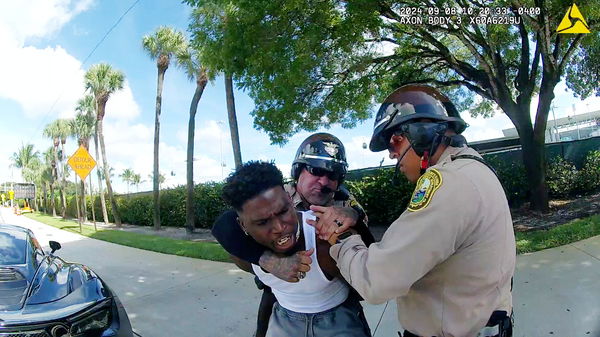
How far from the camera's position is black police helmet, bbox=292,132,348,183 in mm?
2574

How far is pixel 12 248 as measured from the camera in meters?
4.49

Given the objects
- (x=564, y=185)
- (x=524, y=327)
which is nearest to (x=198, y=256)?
(x=524, y=327)

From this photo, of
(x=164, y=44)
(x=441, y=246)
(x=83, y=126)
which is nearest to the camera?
(x=441, y=246)

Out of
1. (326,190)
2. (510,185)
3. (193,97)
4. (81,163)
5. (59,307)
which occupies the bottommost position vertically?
(59,307)

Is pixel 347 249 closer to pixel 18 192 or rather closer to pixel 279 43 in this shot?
pixel 279 43

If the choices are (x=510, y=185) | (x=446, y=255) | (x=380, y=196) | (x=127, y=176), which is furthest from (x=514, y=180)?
(x=127, y=176)

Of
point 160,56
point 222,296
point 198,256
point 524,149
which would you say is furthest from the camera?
point 160,56

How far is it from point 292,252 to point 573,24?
346 inches

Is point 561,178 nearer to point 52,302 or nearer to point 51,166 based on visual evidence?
point 52,302

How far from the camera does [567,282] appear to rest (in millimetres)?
4652

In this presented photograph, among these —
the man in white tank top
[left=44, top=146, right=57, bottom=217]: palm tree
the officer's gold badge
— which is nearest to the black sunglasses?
the man in white tank top

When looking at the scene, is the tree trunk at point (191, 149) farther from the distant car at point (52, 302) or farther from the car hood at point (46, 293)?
the car hood at point (46, 293)

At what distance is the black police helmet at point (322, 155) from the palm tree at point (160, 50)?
54.6ft

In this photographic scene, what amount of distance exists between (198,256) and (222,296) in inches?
126
